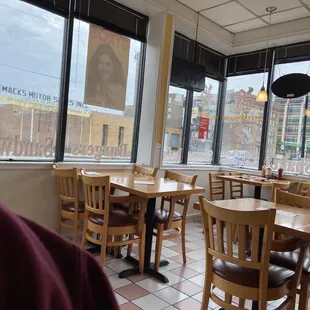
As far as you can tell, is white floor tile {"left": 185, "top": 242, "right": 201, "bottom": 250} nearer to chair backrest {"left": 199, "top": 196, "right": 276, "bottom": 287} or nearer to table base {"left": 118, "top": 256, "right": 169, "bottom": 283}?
table base {"left": 118, "top": 256, "right": 169, "bottom": 283}

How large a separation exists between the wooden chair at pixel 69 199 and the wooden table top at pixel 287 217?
4.73 feet

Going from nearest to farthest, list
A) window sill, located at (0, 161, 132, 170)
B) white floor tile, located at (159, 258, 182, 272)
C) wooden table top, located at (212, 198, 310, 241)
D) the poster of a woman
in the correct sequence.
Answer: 1. wooden table top, located at (212, 198, 310, 241)
2. white floor tile, located at (159, 258, 182, 272)
3. window sill, located at (0, 161, 132, 170)
4. the poster of a woman

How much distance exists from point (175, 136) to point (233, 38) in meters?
2.08

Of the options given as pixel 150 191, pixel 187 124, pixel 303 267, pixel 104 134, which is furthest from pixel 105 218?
pixel 187 124

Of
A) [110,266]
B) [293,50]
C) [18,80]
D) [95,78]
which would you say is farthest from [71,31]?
[293,50]

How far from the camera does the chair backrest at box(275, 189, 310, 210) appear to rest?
2.38 m

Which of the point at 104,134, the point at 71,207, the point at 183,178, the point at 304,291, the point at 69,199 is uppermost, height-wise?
the point at 104,134

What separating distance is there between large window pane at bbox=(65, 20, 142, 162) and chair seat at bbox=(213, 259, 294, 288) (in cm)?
249

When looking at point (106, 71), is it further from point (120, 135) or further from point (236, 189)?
point (236, 189)

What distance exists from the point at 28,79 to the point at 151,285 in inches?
98.4

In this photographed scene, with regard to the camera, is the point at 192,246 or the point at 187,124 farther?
the point at 187,124

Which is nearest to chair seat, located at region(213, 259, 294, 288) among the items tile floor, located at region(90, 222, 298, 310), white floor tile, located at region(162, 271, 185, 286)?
tile floor, located at region(90, 222, 298, 310)

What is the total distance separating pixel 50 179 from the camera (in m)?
3.39

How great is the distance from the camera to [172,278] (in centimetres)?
280
